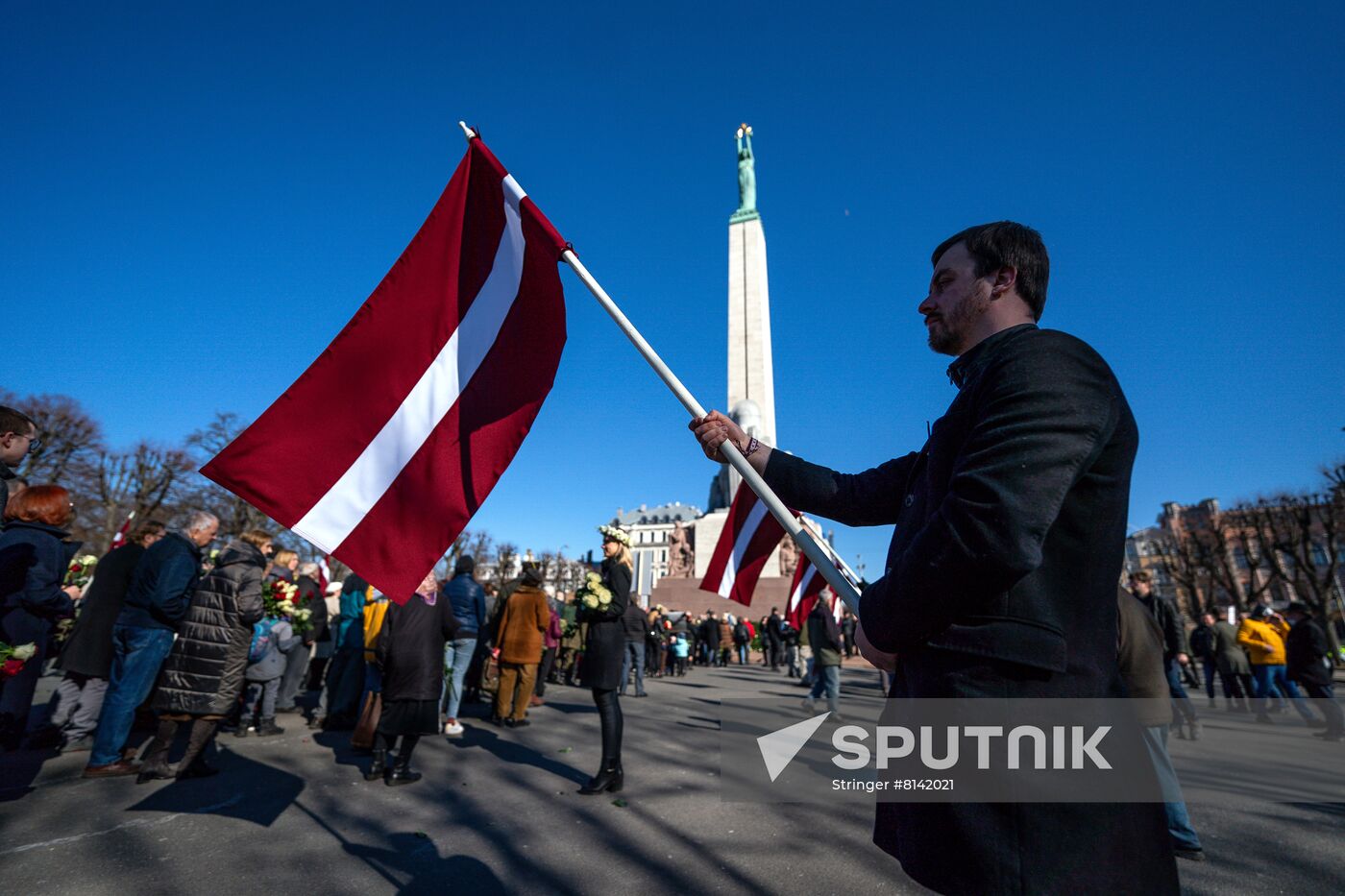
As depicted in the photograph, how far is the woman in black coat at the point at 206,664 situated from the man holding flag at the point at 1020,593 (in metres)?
5.77

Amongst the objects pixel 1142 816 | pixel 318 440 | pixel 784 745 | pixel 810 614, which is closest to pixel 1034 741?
pixel 1142 816

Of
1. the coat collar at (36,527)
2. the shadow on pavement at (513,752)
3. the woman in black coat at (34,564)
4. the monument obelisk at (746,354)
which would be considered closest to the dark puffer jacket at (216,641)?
the woman in black coat at (34,564)

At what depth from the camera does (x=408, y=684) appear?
5.57 meters

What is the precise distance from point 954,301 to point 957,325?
0.21 ft

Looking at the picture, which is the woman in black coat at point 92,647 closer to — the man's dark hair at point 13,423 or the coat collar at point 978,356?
the man's dark hair at point 13,423

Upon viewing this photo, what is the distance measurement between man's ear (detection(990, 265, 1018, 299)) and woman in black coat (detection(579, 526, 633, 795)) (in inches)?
151

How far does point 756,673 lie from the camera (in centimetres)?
1934

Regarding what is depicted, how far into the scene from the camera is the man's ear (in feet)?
5.46

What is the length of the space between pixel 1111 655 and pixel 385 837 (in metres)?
4.43

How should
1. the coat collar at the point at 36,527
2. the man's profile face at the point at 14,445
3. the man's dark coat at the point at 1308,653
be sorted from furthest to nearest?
the man's dark coat at the point at 1308,653 → the coat collar at the point at 36,527 → the man's profile face at the point at 14,445

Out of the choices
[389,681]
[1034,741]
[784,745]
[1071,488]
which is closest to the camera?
[1034,741]

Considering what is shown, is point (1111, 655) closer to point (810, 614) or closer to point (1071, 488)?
point (1071, 488)

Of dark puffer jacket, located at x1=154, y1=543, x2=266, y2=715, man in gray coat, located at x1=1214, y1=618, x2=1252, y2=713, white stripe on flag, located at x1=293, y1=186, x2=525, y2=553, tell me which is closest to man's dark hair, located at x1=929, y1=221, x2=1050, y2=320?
white stripe on flag, located at x1=293, y1=186, x2=525, y2=553

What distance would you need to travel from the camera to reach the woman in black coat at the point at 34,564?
4332mm
